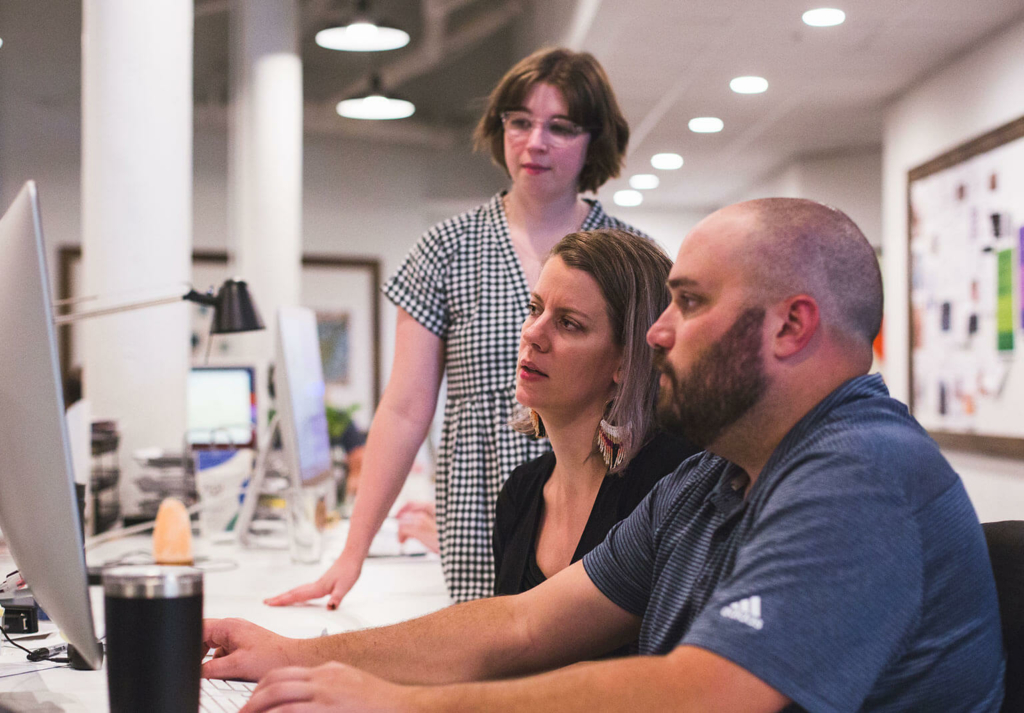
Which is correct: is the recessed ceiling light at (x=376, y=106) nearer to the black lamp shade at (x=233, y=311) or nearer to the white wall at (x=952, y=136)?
the white wall at (x=952, y=136)

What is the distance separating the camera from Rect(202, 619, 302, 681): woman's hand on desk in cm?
122

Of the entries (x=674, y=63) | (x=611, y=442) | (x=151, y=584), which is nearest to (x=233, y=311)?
(x=611, y=442)

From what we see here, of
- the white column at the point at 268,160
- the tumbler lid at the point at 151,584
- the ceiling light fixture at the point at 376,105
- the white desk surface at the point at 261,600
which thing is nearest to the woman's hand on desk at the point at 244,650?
the white desk surface at the point at 261,600

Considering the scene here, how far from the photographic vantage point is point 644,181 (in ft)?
28.1

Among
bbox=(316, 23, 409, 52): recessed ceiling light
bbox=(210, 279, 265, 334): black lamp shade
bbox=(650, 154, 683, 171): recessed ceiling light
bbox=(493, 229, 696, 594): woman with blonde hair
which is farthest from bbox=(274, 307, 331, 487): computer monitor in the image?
bbox=(650, 154, 683, 171): recessed ceiling light

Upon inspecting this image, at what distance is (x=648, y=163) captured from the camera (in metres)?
7.86

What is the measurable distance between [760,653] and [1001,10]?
4.43 metres

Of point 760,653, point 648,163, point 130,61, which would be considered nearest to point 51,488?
point 760,653

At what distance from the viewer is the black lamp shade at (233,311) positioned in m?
2.66

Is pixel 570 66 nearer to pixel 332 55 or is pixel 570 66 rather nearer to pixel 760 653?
pixel 760 653

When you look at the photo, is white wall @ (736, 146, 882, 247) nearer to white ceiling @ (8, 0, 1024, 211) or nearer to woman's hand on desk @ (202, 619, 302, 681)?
white ceiling @ (8, 0, 1024, 211)

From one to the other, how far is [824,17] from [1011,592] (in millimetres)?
3985

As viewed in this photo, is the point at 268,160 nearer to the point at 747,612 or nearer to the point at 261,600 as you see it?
→ the point at 261,600

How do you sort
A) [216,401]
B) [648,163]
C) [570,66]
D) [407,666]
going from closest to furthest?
[407,666] → [570,66] → [216,401] → [648,163]
